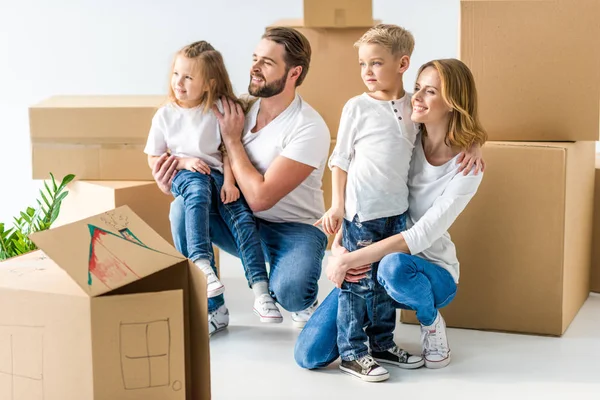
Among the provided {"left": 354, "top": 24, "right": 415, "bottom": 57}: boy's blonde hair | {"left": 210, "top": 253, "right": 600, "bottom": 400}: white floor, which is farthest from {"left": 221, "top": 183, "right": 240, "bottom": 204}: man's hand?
{"left": 354, "top": 24, "right": 415, "bottom": 57}: boy's blonde hair

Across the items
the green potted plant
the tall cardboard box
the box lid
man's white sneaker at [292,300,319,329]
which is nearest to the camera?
the box lid

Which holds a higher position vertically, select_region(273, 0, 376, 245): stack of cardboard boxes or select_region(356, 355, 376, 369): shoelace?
select_region(273, 0, 376, 245): stack of cardboard boxes

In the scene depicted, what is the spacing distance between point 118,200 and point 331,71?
850mm

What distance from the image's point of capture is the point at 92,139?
2953 mm

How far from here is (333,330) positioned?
229 centimetres

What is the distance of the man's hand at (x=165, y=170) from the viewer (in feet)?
8.54

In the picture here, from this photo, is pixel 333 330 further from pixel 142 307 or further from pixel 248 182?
pixel 142 307

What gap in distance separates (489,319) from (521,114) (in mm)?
576

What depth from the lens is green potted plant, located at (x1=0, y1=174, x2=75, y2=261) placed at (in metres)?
2.53

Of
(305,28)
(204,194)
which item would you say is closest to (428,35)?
(305,28)

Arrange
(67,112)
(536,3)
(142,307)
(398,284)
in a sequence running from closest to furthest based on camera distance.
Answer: (142,307), (398,284), (536,3), (67,112)

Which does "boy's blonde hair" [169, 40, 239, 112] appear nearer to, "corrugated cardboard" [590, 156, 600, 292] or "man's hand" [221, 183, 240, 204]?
"man's hand" [221, 183, 240, 204]

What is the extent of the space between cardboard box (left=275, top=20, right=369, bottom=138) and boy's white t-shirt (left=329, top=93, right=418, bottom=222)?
2.79ft

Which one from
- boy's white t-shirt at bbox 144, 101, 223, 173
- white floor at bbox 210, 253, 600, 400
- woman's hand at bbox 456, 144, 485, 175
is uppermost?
boy's white t-shirt at bbox 144, 101, 223, 173
